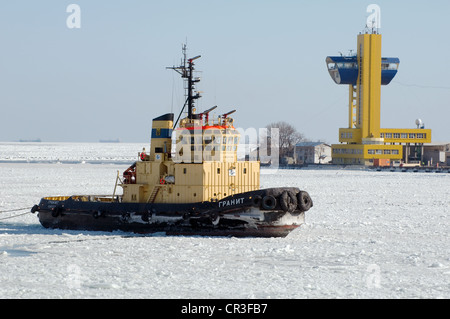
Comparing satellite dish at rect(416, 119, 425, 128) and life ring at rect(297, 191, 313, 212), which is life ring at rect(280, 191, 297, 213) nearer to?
life ring at rect(297, 191, 313, 212)

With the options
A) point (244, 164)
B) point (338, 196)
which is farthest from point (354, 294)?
point (338, 196)

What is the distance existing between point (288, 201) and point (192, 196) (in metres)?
3.13

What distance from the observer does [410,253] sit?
63.7 feet

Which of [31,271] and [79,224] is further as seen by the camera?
[79,224]

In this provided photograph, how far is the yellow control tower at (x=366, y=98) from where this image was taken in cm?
9625

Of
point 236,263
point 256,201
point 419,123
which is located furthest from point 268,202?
point 419,123

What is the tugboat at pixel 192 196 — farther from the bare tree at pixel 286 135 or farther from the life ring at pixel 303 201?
the bare tree at pixel 286 135

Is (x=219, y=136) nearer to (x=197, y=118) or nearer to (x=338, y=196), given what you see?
(x=197, y=118)

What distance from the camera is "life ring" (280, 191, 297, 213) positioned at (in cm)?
2164

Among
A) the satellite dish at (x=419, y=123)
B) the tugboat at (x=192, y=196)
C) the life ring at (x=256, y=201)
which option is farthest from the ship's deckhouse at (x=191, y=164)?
the satellite dish at (x=419, y=123)
